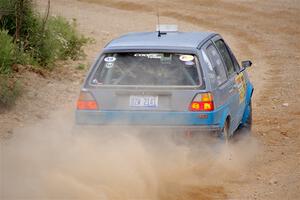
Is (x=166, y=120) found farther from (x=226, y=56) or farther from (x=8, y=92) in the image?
(x=8, y=92)

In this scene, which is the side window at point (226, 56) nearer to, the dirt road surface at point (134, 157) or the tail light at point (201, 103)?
the dirt road surface at point (134, 157)

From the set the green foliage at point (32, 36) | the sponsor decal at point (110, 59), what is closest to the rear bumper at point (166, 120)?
the sponsor decal at point (110, 59)

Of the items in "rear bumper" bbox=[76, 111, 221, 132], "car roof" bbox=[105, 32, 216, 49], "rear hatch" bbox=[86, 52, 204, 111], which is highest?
"car roof" bbox=[105, 32, 216, 49]

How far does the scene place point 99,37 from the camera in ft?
64.9

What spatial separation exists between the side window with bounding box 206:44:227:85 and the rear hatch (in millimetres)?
468

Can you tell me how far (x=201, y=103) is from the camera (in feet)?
25.1

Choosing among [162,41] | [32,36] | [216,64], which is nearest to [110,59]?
[162,41]

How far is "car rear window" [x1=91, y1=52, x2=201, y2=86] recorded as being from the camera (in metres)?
7.76

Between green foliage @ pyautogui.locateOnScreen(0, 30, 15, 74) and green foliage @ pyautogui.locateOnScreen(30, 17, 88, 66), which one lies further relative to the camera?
green foliage @ pyautogui.locateOnScreen(30, 17, 88, 66)

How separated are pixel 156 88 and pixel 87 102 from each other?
772mm

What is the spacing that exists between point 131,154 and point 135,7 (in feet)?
68.2

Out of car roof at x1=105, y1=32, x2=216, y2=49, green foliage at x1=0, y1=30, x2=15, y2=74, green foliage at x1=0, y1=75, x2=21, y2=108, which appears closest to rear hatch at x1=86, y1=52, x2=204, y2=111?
car roof at x1=105, y1=32, x2=216, y2=49

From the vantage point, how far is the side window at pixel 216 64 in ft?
26.8

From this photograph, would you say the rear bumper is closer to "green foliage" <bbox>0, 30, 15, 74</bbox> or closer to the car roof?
the car roof
